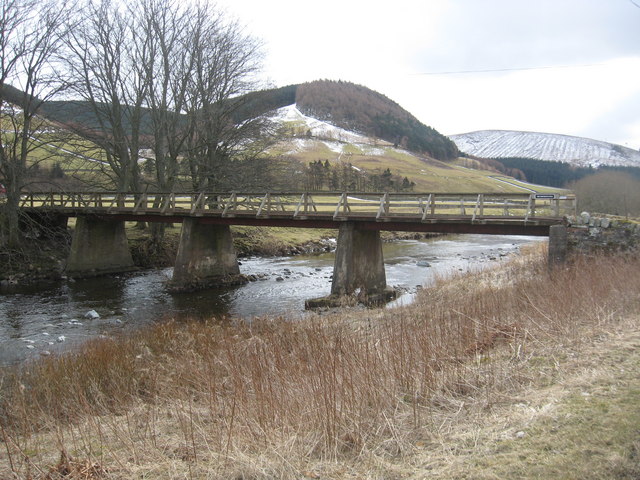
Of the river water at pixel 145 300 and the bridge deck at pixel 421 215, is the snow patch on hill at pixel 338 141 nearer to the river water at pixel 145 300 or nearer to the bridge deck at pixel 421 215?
the river water at pixel 145 300

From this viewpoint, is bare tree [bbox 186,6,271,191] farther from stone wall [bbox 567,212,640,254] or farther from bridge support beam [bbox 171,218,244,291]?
stone wall [bbox 567,212,640,254]

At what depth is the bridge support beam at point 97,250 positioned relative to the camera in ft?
83.0

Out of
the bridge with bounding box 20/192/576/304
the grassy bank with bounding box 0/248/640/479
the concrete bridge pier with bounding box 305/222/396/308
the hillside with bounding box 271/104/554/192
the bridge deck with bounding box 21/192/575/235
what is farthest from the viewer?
the hillside with bounding box 271/104/554/192

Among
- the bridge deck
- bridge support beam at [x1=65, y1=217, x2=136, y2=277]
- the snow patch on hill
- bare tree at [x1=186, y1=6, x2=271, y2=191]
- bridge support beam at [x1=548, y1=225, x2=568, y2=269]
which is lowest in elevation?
bridge support beam at [x1=65, y1=217, x2=136, y2=277]

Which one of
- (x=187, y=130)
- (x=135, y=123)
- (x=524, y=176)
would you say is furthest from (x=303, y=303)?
(x=524, y=176)

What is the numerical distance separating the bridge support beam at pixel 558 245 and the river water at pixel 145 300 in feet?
17.2

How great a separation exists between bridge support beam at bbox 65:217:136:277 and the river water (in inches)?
52.5

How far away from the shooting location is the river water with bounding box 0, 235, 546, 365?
46.0 feet

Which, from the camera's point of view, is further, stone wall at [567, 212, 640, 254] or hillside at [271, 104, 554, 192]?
A: hillside at [271, 104, 554, 192]

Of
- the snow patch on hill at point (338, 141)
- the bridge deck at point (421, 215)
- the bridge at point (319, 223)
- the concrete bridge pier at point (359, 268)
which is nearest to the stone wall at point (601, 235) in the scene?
the bridge at point (319, 223)

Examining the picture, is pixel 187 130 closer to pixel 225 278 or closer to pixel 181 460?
pixel 225 278

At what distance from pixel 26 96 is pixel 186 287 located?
41.4 feet

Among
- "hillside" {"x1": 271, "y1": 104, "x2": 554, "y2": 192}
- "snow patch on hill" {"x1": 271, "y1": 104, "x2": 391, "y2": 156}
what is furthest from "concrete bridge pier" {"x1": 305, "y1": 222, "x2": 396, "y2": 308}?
"snow patch on hill" {"x1": 271, "y1": 104, "x2": 391, "y2": 156}

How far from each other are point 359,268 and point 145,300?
8831 millimetres
